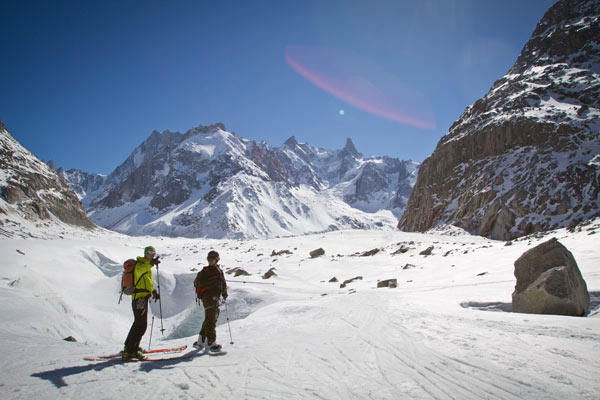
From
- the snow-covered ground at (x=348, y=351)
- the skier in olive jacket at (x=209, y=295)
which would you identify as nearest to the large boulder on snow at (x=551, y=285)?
the snow-covered ground at (x=348, y=351)

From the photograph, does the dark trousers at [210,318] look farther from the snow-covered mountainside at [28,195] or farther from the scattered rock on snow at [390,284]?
the snow-covered mountainside at [28,195]

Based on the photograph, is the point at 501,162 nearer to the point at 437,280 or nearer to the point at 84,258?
the point at 437,280

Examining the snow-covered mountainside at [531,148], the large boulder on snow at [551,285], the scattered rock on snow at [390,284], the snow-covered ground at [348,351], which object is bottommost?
the snow-covered ground at [348,351]

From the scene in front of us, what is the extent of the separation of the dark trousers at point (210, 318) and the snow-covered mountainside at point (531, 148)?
41731 millimetres

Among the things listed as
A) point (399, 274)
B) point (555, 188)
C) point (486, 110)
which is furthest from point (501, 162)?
point (399, 274)

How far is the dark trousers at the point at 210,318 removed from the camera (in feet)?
21.5

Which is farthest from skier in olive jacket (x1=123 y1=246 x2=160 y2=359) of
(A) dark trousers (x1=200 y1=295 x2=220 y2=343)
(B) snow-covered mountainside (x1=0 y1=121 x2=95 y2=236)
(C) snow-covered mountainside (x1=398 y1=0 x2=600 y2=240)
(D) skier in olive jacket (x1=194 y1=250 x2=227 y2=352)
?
(B) snow-covered mountainside (x1=0 y1=121 x2=95 y2=236)

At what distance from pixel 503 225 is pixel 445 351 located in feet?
140

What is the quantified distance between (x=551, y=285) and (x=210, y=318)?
27.1 ft

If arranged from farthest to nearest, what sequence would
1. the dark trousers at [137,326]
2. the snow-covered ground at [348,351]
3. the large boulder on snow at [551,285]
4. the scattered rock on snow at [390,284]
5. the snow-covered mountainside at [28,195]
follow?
the snow-covered mountainside at [28,195]
the scattered rock on snow at [390,284]
the large boulder on snow at [551,285]
the dark trousers at [137,326]
the snow-covered ground at [348,351]

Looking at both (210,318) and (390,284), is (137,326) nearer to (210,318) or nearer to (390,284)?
(210,318)

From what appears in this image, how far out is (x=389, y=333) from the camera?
6.75 metres

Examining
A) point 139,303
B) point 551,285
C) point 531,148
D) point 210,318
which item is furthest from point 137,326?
point 531,148

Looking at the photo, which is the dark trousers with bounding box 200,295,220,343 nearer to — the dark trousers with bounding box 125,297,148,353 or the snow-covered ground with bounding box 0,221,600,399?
the snow-covered ground with bounding box 0,221,600,399
